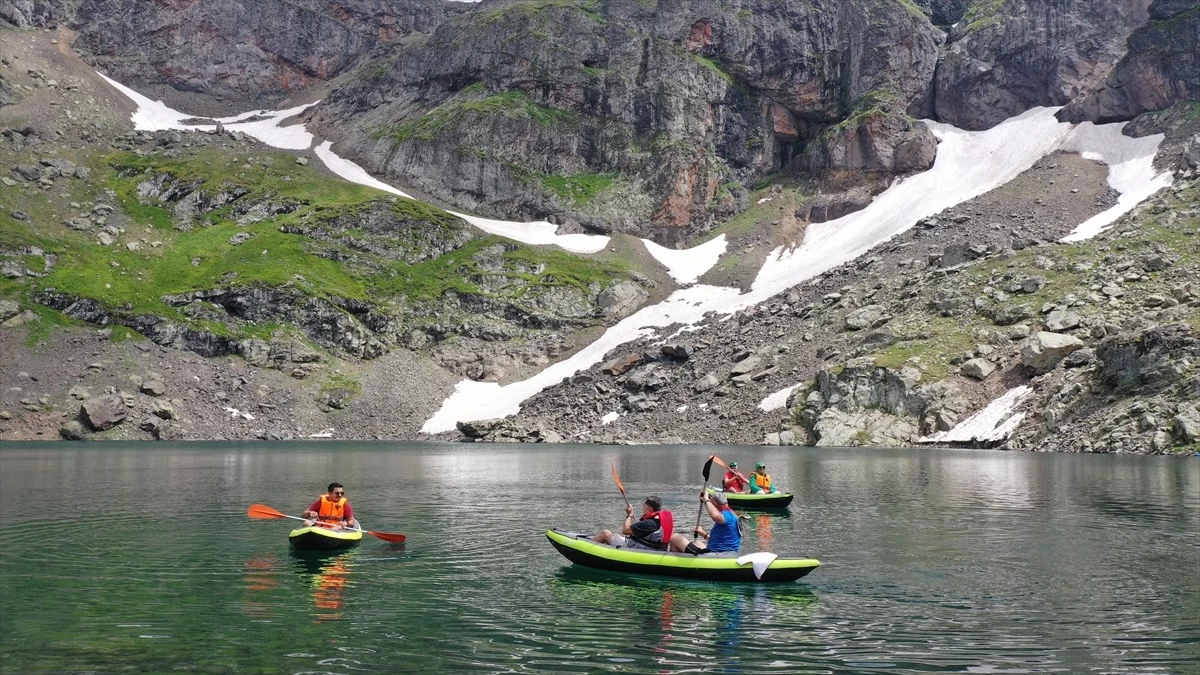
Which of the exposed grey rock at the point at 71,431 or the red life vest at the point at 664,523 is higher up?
the exposed grey rock at the point at 71,431

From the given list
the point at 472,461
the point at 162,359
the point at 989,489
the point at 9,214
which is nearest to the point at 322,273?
the point at 162,359

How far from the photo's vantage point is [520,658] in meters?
17.9

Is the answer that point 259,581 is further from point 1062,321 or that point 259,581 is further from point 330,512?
point 1062,321

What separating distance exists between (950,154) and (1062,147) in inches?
990

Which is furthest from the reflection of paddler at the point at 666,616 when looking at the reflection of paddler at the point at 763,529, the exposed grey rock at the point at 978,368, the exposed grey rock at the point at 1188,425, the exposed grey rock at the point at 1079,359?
the exposed grey rock at the point at 978,368

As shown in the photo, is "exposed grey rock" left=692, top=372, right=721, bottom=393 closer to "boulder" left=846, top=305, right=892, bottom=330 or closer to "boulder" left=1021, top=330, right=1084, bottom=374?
"boulder" left=846, top=305, right=892, bottom=330

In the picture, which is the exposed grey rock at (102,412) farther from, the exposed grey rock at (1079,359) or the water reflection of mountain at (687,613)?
the exposed grey rock at (1079,359)

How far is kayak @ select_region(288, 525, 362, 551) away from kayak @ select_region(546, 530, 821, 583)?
9.18 m

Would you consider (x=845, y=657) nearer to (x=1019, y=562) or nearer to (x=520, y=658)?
(x=520, y=658)

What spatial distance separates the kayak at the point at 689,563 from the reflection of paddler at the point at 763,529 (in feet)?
24.7

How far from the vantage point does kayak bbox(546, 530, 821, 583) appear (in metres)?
25.7

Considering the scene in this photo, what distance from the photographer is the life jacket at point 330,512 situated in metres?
33.5

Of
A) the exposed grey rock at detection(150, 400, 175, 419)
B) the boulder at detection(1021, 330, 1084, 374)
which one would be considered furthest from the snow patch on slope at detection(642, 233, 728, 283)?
the exposed grey rock at detection(150, 400, 175, 419)

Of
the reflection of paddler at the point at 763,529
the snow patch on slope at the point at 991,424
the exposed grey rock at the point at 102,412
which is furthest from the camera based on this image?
A: the exposed grey rock at the point at 102,412
